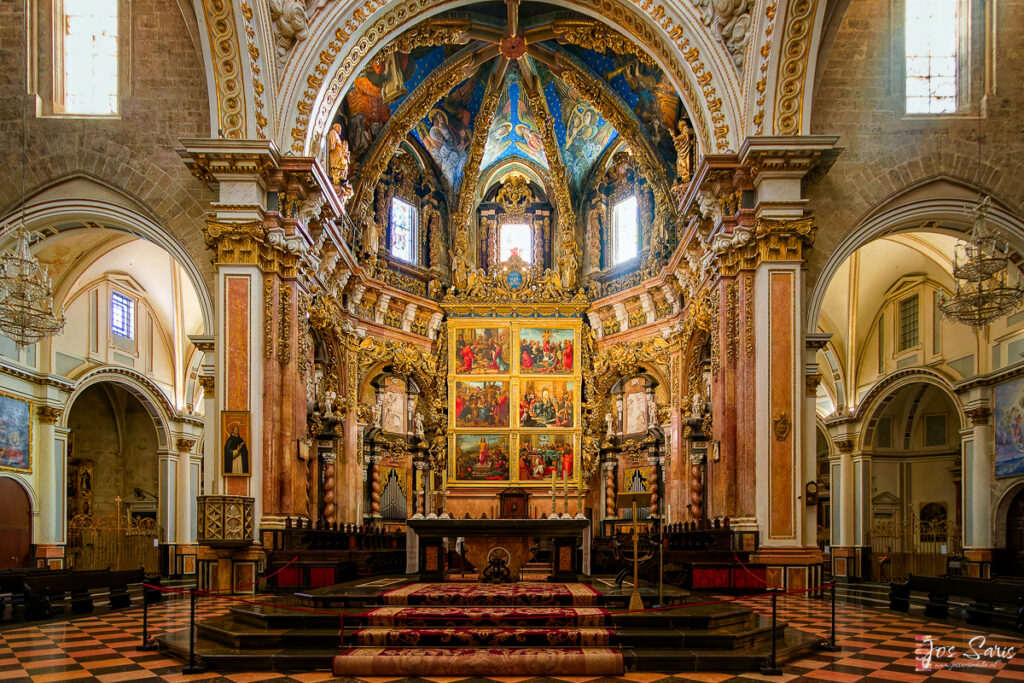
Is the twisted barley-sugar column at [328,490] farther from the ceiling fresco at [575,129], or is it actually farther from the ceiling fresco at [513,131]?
the ceiling fresco at [575,129]

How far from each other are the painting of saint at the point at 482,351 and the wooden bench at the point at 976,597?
1413cm

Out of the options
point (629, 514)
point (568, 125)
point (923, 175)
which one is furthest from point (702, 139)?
point (629, 514)

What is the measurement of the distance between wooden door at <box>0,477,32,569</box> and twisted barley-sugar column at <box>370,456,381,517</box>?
8176mm

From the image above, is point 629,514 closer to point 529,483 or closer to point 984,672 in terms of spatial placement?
point 529,483

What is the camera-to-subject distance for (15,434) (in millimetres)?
18656

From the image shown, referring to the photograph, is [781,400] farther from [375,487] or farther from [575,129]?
[575,129]

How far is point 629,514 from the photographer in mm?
23859

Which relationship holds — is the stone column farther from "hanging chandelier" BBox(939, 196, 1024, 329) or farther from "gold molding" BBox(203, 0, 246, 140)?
"gold molding" BBox(203, 0, 246, 140)

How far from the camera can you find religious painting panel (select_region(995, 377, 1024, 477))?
1772 cm

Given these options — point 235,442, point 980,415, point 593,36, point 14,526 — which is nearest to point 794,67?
point 593,36

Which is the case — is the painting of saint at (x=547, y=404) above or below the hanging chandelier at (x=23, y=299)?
below

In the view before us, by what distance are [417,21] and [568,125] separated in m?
9.24

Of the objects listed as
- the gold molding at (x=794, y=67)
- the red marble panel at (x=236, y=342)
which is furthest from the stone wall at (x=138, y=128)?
the gold molding at (x=794, y=67)

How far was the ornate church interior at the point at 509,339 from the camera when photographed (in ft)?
33.3
